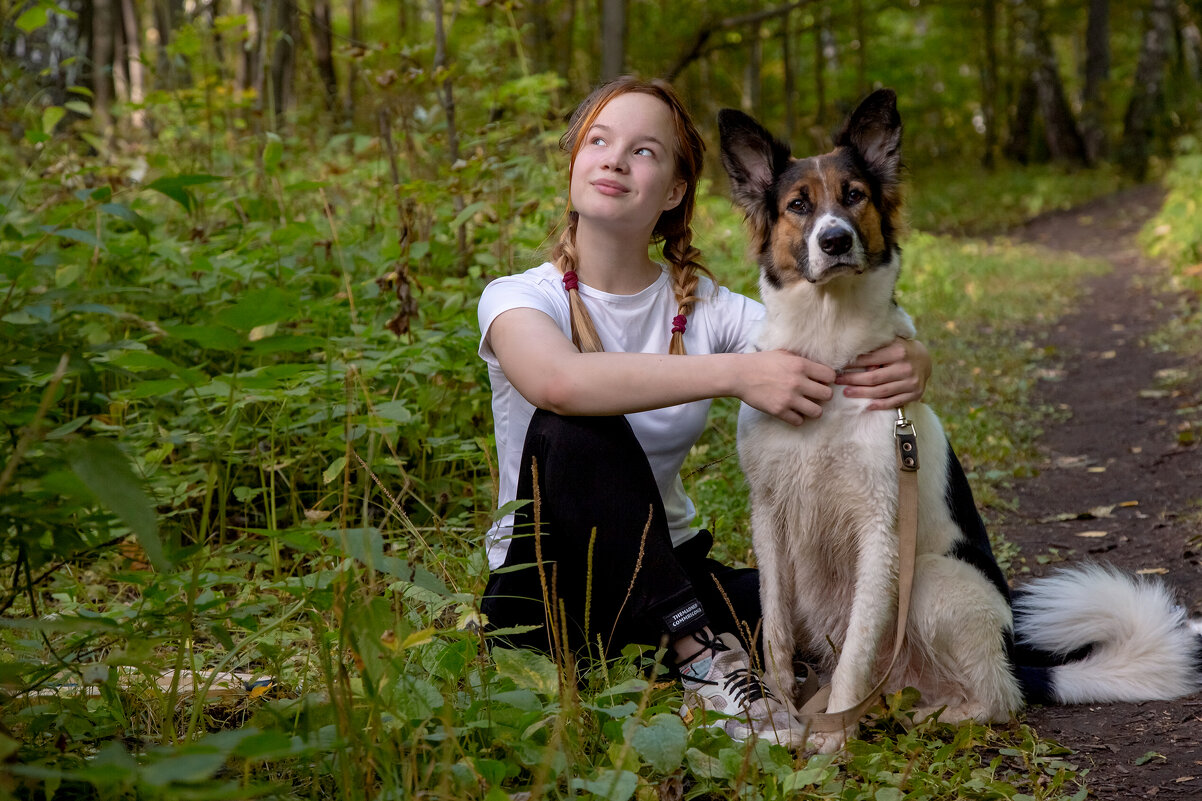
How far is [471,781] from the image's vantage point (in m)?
1.79

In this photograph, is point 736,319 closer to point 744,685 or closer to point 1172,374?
point 744,685

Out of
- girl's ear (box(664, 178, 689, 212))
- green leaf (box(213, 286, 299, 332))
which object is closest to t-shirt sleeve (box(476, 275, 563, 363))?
girl's ear (box(664, 178, 689, 212))

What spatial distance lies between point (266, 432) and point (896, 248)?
2.10 meters

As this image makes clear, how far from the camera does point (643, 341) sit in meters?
2.89

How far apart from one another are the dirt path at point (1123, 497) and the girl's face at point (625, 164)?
1.71m

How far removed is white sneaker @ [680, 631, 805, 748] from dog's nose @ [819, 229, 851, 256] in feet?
3.27

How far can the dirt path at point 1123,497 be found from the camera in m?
2.36

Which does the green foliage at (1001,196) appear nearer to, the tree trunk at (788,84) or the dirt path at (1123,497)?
the tree trunk at (788,84)

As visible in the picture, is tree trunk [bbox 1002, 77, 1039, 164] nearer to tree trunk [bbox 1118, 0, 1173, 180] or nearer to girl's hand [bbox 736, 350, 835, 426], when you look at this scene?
tree trunk [bbox 1118, 0, 1173, 180]

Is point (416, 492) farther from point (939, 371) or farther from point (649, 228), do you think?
point (939, 371)

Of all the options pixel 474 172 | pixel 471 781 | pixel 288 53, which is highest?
pixel 288 53

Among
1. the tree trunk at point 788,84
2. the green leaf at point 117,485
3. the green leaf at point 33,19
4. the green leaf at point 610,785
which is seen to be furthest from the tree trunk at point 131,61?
the tree trunk at point 788,84

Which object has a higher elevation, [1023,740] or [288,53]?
[288,53]

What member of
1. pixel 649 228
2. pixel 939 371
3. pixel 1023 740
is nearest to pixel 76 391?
pixel 649 228
